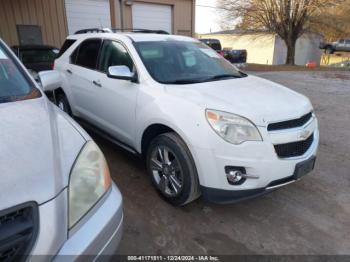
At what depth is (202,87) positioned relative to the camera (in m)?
3.01

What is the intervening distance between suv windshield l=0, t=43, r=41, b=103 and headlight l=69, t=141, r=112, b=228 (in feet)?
2.67

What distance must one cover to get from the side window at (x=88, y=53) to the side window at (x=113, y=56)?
174 mm

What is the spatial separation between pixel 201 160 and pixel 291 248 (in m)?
1.03

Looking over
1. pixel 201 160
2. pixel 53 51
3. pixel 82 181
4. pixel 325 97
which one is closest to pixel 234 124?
pixel 201 160

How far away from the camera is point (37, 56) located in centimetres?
849

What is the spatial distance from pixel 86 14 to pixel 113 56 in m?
9.94

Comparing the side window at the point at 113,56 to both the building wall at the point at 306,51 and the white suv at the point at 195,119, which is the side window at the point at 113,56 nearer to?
the white suv at the point at 195,119

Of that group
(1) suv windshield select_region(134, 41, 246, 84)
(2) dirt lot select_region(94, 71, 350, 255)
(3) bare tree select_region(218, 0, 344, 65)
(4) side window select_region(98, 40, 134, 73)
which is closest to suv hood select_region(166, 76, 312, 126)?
(1) suv windshield select_region(134, 41, 246, 84)

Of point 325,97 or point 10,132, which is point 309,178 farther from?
point 325,97

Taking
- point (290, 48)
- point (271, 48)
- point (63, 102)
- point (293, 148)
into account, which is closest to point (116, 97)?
point (63, 102)

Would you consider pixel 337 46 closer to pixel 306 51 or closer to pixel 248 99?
pixel 306 51

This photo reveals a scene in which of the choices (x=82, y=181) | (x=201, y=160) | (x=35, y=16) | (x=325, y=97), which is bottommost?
(x=325, y=97)

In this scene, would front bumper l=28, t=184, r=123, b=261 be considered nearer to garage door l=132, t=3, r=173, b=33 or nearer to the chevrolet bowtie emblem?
the chevrolet bowtie emblem

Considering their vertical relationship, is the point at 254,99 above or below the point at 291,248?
above
